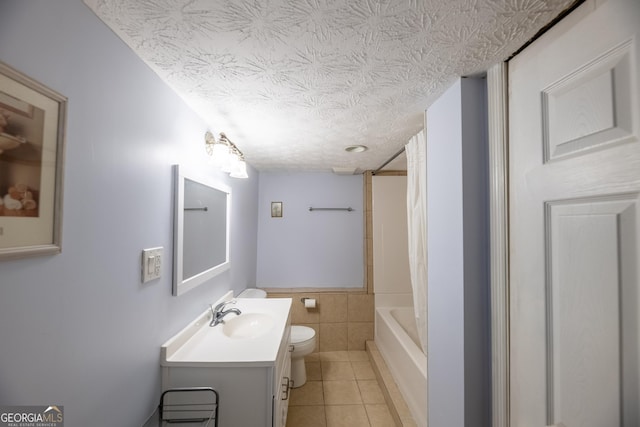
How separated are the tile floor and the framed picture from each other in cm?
208

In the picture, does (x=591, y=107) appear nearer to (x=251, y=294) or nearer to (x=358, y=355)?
(x=251, y=294)

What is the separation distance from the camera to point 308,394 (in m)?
2.27

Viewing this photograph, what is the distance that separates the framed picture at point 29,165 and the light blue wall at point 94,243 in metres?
0.04

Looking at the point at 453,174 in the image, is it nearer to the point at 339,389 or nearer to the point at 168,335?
the point at 168,335

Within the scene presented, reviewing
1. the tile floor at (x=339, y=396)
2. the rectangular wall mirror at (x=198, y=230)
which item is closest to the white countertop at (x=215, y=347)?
the rectangular wall mirror at (x=198, y=230)

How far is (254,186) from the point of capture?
2939 millimetres

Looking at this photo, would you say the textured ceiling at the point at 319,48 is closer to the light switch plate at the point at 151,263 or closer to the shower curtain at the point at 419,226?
the shower curtain at the point at 419,226

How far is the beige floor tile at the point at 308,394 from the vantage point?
2168 millimetres

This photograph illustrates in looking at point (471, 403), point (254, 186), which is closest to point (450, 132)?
point (471, 403)

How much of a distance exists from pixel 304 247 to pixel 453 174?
87.3 inches

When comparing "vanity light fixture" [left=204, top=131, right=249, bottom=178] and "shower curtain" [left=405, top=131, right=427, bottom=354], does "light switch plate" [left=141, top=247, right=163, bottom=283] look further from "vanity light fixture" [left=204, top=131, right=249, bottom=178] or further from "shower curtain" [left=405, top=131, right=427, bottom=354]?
"shower curtain" [left=405, top=131, right=427, bottom=354]

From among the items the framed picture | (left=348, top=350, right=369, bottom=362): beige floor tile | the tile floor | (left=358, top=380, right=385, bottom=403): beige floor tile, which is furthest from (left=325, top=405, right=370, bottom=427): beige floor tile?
the framed picture

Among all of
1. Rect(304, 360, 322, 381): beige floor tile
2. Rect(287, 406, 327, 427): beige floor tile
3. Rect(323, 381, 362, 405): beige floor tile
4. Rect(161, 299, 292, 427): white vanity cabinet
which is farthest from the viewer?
Rect(304, 360, 322, 381): beige floor tile

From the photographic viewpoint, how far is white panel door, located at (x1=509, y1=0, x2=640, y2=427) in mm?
591
